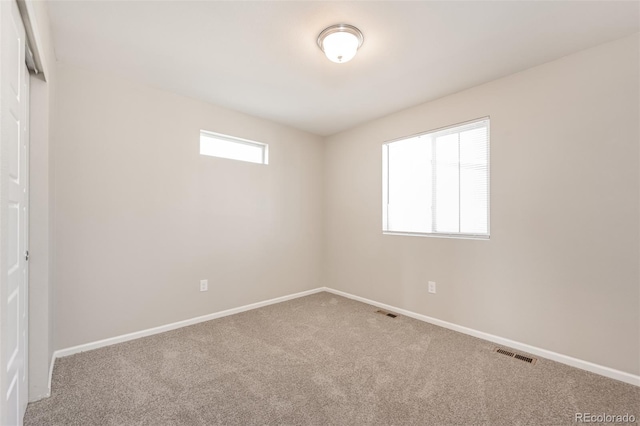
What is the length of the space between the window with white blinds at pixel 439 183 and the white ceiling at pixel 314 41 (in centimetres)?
53

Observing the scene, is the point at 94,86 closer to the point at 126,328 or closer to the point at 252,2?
the point at 252,2

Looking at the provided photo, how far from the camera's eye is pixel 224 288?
3.24 meters

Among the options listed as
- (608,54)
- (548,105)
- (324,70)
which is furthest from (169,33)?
(608,54)

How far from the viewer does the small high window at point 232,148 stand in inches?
126

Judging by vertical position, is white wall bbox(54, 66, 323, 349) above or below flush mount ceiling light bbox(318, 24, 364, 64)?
below

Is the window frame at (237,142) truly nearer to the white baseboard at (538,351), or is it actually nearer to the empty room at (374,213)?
the empty room at (374,213)

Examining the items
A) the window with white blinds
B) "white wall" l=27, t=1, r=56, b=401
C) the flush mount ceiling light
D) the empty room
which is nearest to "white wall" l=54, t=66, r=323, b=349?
the empty room

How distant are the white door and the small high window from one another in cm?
163

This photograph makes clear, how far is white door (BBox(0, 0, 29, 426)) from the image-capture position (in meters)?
0.94

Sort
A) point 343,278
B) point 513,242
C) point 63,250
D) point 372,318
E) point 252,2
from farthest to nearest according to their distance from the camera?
point 343,278, point 372,318, point 513,242, point 63,250, point 252,2

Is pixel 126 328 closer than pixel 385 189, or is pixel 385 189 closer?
pixel 126 328

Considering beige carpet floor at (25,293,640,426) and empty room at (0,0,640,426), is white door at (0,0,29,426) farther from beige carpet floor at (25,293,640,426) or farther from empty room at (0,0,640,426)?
beige carpet floor at (25,293,640,426)

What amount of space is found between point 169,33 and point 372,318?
10.4ft

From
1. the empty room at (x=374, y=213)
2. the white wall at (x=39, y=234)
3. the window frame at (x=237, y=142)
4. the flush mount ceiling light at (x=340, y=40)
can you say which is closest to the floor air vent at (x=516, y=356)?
the empty room at (x=374, y=213)
